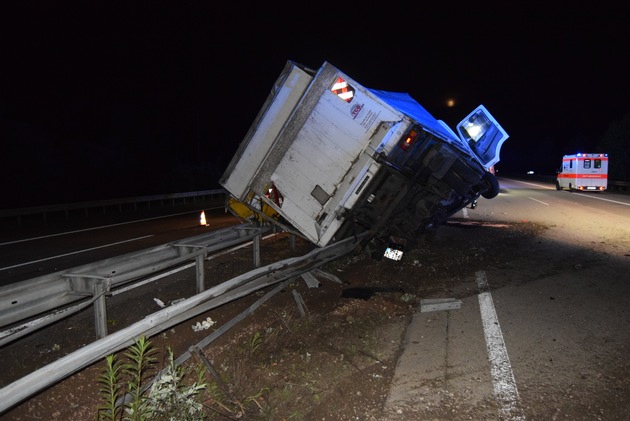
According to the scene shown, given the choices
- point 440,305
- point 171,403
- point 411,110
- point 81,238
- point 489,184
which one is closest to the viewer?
point 171,403

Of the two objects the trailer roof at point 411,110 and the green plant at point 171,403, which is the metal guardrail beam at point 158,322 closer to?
the green plant at point 171,403

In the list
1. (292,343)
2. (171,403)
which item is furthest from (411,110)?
(171,403)

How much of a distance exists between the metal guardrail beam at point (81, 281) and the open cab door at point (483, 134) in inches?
274

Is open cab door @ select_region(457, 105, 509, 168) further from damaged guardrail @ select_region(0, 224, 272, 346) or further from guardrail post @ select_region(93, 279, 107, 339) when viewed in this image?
guardrail post @ select_region(93, 279, 107, 339)

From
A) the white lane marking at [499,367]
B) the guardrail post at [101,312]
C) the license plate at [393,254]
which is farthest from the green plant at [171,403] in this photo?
the license plate at [393,254]

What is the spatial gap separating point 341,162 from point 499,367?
3536 millimetres

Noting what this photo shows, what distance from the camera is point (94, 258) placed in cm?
925

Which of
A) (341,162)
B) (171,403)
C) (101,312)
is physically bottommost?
(171,403)

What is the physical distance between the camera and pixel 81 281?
3.76 metres

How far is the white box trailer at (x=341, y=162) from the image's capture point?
247 inches

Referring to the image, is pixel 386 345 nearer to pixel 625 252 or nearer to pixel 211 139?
pixel 625 252

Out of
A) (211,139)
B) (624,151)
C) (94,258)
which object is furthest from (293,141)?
(211,139)

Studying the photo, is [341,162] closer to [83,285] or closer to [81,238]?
[83,285]

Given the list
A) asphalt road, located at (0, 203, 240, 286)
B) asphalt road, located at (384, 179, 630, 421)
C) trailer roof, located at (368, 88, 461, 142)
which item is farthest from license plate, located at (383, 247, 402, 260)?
asphalt road, located at (0, 203, 240, 286)
